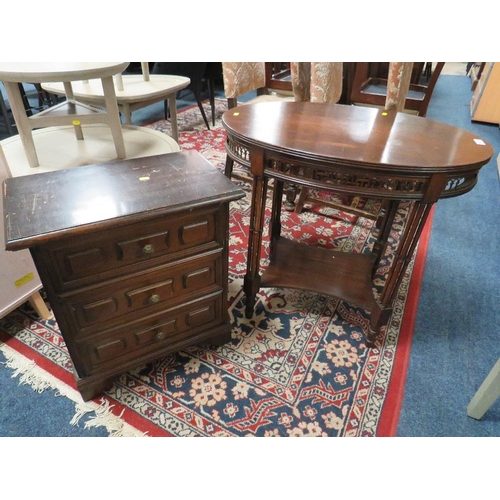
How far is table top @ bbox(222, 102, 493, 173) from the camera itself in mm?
972

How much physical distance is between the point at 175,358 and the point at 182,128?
9.04ft

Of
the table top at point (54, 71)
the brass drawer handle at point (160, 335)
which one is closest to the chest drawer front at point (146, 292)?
the brass drawer handle at point (160, 335)

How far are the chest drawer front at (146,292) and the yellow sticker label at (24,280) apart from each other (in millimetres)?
528

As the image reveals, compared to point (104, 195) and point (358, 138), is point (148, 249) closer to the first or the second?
point (104, 195)

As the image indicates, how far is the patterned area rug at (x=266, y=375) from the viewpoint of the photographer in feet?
3.77

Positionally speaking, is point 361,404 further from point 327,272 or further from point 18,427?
point 18,427

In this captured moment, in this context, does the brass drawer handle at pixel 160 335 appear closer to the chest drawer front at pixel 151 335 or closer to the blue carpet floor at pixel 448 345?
the chest drawer front at pixel 151 335

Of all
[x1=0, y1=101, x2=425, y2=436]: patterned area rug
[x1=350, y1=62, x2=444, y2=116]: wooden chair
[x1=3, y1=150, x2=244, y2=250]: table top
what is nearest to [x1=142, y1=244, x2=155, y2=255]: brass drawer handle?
[x1=3, y1=150, x2=244, y2=250]: table top

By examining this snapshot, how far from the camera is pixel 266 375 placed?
1.29m

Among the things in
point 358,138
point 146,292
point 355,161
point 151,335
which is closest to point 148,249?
point 146,292

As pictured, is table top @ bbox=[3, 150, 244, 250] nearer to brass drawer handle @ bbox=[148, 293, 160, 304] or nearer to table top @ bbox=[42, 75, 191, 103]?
brass drawer handle @ bbox=[148, 293, 160, 304]

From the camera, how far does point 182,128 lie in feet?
11.5

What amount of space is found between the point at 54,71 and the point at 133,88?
4.04 ft

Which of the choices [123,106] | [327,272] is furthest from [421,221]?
[123,106]
